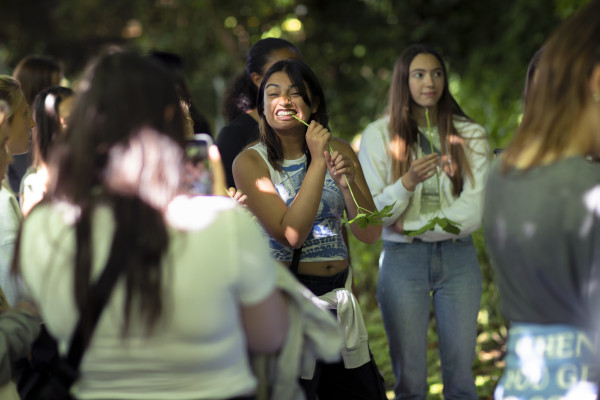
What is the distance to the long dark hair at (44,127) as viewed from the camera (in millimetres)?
3141

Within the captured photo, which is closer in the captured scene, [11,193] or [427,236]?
[11,193]

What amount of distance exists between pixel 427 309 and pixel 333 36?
8.15m

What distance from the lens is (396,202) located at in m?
3.37

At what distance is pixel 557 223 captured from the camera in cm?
178

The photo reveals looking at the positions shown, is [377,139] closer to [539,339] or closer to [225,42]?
[539,339]

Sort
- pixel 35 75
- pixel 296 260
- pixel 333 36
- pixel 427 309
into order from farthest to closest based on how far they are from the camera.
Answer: pixel 333 36
pixel 35 75
pixel 427 309
pixel 296 260

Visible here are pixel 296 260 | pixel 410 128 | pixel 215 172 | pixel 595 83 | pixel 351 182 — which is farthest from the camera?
pixel 410 128

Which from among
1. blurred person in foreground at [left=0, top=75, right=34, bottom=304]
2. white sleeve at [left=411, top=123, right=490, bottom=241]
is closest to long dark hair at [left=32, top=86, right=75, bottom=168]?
blurred person in foreground at [left=0, top=75, right=34, bottom=304]

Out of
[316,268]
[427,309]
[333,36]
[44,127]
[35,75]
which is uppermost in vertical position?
[333,36]

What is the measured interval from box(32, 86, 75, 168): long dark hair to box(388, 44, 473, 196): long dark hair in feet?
5.26

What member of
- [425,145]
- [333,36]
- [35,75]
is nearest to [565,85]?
[425,145]

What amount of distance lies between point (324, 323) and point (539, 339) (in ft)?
1.93

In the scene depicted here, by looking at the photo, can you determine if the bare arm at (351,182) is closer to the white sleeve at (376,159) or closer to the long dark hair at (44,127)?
the white sleeve at (376,159)

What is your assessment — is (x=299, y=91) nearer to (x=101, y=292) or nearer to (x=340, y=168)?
(x=340, y=168)
